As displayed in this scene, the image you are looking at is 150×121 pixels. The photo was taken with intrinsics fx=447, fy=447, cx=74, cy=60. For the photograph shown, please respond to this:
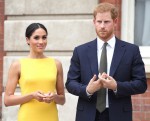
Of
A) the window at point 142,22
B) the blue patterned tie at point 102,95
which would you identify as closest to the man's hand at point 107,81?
the blue patterned tie at point 102,95

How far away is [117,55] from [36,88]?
0.82m

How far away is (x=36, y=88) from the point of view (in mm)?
4191

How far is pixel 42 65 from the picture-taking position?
14.2 feet

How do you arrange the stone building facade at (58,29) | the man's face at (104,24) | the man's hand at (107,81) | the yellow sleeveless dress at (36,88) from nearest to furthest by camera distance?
the man's hand at (107,81)
the man's face at (104,24)
the yellow sleeveless dress at (36,88)
the stone building facade at (58,29)

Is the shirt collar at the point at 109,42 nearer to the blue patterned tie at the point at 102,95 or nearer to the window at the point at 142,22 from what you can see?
the blue patterned tie at the point at 102,95

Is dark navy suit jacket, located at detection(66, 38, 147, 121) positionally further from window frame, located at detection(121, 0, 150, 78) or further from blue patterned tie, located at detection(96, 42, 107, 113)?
window frame, located at detection(121, 0, 150, 78)

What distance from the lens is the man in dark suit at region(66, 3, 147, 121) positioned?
154 inches

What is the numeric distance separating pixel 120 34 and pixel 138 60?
93.9 inches

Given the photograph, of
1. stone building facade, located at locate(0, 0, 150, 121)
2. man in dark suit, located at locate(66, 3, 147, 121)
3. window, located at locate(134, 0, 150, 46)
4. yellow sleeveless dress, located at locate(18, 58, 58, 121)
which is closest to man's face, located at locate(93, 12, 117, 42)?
man in dark suit, located at locate(66, 3, 147, 121)

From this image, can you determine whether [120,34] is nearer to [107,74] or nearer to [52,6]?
[52,6]

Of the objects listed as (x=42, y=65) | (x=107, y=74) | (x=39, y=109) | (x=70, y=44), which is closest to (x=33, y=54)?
(x=42, y=65)

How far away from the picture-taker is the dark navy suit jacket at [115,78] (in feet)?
12.9

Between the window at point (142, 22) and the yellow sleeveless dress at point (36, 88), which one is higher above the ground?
the window at point (142, 22)

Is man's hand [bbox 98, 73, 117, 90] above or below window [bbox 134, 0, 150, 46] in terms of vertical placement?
below
